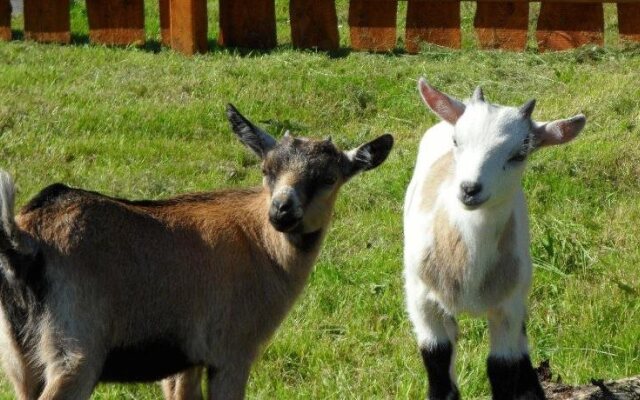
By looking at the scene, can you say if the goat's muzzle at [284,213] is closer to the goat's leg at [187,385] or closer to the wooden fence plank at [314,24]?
the goat's leg at [187,385]

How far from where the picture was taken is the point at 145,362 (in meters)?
5.23

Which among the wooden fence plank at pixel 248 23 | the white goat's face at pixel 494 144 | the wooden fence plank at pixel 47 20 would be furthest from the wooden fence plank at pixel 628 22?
the white goat's face at pixel 494 144

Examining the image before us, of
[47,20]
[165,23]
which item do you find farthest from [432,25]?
[47,20]

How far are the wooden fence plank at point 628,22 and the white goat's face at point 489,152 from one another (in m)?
7.95

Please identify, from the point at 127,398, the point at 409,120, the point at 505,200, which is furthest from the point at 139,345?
the point at 409,120

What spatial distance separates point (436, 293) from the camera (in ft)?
19.0

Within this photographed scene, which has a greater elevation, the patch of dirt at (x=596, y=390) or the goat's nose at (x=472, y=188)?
the goat's nose at (x=472, y=188)

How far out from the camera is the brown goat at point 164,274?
16.1ft

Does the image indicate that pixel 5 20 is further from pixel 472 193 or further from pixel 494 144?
pixel 472 193

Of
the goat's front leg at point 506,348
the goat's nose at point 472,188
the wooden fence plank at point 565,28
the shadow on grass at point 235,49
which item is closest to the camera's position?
the goat's nose at point 472,188

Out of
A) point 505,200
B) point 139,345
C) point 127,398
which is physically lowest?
point 127,398

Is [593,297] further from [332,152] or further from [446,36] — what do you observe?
[446,36]

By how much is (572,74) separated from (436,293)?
265 inches

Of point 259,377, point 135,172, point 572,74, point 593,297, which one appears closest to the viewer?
point 259,377
